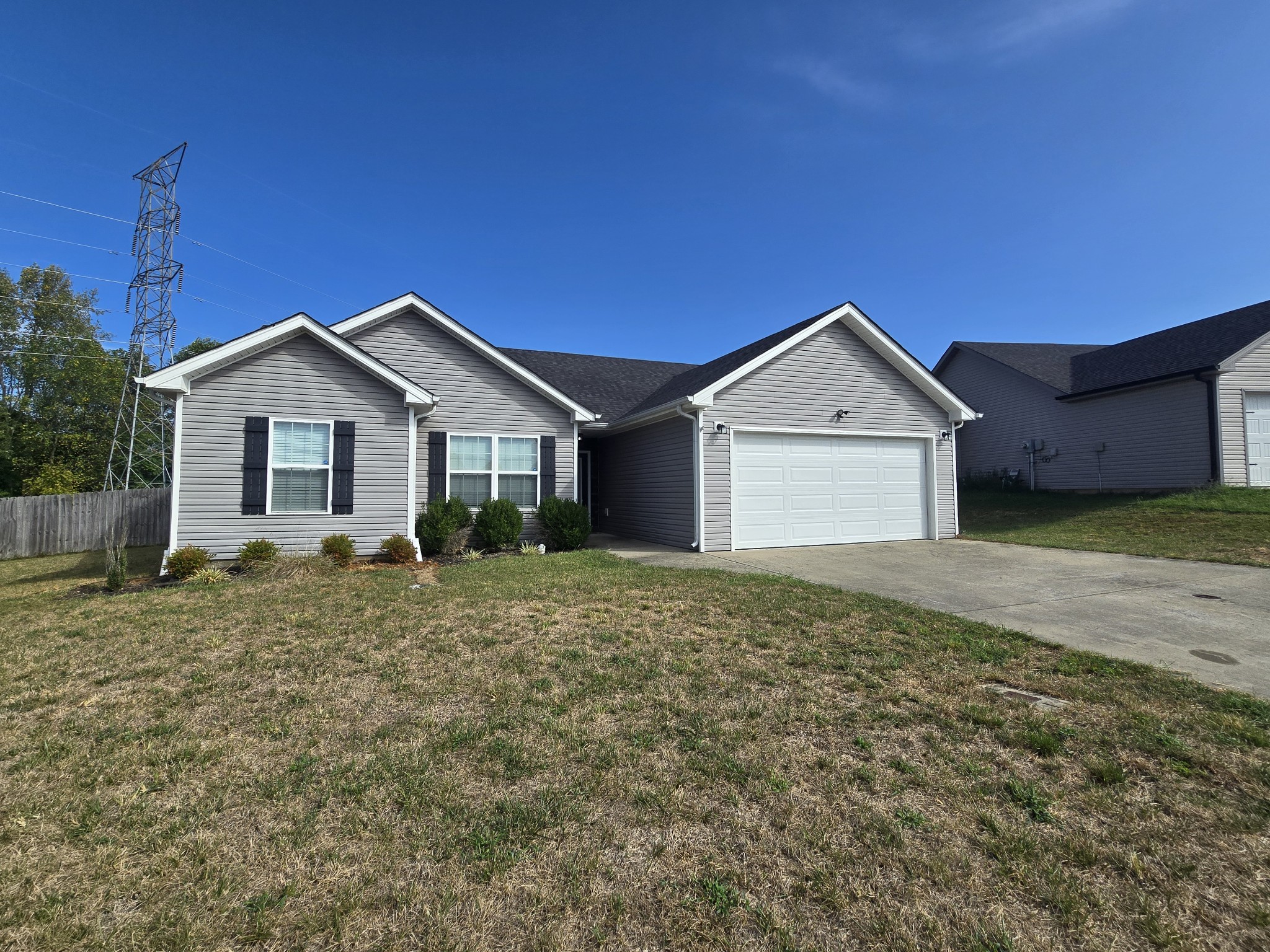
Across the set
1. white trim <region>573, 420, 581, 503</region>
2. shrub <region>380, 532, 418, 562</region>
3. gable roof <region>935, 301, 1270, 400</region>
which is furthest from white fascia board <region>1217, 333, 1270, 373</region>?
shrub <region>380, 532, 418, 562</region>

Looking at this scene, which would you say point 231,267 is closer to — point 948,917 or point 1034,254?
point 1034,254

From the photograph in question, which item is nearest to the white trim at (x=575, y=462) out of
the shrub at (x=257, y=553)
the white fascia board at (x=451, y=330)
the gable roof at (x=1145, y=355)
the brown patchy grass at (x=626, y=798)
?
the white fascia board at (x=451, y=330)

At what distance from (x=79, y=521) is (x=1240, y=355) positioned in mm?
31173

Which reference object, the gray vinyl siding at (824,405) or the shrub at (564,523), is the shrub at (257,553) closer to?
the shrub at (564,523)

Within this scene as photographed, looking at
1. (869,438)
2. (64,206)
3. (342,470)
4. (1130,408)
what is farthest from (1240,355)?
(64,206)

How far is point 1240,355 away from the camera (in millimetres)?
15273

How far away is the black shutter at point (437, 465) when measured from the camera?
11672 millimetres

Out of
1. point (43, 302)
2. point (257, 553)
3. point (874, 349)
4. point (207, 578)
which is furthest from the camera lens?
point (43, 302)

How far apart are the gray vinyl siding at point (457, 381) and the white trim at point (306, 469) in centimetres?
187

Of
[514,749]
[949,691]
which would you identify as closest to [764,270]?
[949,691]

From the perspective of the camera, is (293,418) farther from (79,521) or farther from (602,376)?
(79,521)

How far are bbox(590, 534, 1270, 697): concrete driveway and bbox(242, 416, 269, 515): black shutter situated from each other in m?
6.68

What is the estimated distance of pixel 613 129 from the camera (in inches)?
554

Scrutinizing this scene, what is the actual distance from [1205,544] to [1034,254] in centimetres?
866
